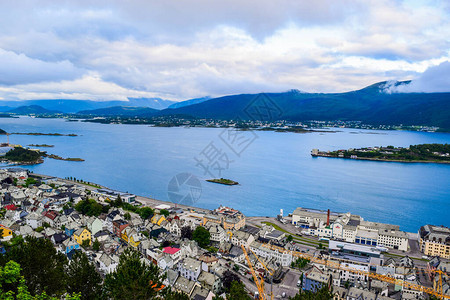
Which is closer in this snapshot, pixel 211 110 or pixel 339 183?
pixel 339 183

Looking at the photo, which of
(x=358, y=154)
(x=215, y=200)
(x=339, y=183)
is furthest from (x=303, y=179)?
(x=358, y=154)

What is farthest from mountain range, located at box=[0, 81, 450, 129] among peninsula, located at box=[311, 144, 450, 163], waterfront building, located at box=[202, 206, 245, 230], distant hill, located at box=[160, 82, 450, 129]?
waterfront building, located at box=[202, 206, 245, 230]

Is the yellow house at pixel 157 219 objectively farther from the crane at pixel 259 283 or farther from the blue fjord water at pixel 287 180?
the blue fjord water at pixel 287 180

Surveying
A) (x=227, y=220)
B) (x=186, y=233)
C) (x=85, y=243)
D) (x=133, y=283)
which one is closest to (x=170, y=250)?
(x=186, y=233)

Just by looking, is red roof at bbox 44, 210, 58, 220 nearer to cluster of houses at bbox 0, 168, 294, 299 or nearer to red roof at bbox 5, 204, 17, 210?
cluster of houses at bbox 0, 168, 294, 299

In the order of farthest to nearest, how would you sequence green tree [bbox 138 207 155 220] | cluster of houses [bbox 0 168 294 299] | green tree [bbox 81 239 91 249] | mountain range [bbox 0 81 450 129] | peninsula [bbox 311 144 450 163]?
mountain range [bbox 0 81 450 129] < peninsula [bbox 311 144 450 163] < green tree [bbox 138 207 155 220] < green tree [bbox 81 239 91 249] < cluster of houses [bbox 0 168 294 299]

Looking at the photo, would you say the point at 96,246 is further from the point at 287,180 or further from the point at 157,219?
the point at 287,180

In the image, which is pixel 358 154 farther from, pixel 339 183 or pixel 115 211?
pixel 115 211
